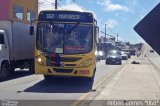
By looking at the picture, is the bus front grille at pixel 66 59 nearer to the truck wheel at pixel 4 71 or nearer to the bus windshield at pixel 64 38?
the bus windshield at pixel 64 38

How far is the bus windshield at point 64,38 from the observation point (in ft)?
52.3

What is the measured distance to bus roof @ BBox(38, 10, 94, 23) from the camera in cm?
1617

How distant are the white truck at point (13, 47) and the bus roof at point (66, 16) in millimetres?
3404

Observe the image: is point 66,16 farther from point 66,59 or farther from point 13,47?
point 13,47

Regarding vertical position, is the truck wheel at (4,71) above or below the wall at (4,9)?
below

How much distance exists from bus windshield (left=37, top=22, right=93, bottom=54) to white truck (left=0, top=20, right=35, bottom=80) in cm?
324

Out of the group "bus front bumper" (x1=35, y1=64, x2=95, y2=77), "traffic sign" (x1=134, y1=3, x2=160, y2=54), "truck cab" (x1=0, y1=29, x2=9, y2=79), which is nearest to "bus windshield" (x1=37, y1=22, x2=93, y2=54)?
"bus front bumper" (x1=35, y1=64, x2=95, y2=77)

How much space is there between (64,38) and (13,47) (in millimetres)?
4756

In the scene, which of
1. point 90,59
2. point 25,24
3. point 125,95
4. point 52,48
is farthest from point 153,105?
point 25,24

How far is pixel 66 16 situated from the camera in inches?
642

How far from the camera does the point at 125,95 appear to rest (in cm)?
1325

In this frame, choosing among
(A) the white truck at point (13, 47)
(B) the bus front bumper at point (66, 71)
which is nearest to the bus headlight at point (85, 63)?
(B) the bus front bumper at point (66, 71)

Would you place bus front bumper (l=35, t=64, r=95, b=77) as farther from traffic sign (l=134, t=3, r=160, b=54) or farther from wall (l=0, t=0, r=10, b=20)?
traffic sign (l=134, t=3, r=160, b=54)

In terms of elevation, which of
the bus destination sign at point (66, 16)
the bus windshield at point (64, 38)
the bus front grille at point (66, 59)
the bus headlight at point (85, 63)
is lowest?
the bus headlight at point (85, 63)
